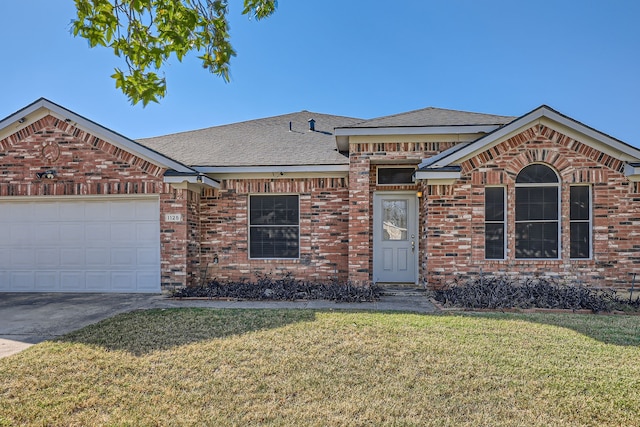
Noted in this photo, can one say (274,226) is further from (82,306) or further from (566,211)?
(566,211)

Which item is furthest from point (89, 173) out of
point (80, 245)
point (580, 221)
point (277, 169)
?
point (580, 221)

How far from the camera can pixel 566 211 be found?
820 cm

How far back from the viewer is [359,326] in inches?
225

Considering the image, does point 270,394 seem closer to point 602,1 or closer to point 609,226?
point 609,226

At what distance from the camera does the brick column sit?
8.80 metres

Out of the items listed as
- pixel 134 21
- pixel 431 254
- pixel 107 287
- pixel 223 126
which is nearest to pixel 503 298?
pixel 431 254

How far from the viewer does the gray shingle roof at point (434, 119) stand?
8867 mm

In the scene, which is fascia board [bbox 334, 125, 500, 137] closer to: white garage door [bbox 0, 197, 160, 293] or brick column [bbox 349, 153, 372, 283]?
brick column [bbox 349, 153, 372, 283]

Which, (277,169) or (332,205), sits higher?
(277,169)

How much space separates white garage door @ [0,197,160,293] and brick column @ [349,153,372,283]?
4886 millimetres

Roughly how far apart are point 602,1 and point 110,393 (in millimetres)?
12482

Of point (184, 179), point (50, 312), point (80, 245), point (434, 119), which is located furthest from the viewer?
point (434, 119)

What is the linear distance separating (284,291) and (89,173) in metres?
5.72

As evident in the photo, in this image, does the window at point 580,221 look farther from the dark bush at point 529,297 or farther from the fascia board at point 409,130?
the fascia board at point 409,130
